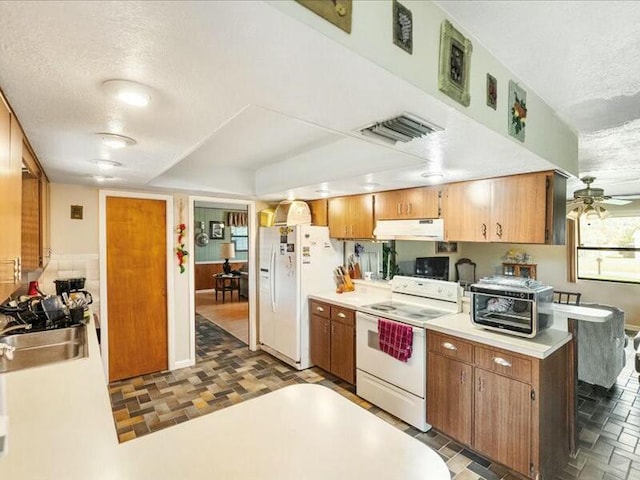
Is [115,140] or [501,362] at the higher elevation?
[115,140]

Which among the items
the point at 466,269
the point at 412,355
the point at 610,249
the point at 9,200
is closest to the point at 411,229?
the point at 412,355

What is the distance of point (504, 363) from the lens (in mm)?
2189

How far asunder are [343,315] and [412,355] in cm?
92

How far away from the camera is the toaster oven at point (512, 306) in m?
2.23

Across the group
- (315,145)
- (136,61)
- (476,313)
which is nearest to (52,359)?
(136,61)

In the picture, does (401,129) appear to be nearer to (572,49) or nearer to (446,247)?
(572,49)

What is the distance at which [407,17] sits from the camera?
100 centimetres

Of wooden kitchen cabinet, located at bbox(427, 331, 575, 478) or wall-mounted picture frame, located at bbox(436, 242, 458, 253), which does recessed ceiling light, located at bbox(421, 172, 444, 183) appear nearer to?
wooden kitchen cabinet, located at bbox(427, 331, 575, 478)

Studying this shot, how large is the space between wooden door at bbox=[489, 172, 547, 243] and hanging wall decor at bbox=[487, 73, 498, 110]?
4.13ft

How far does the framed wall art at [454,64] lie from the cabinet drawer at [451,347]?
1.81 m

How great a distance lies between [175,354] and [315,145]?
9.66 ft

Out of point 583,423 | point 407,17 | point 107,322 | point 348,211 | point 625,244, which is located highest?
point 407,17

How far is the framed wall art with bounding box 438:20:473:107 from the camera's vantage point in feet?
3.74

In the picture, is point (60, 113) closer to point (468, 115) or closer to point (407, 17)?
point (407, 17)
